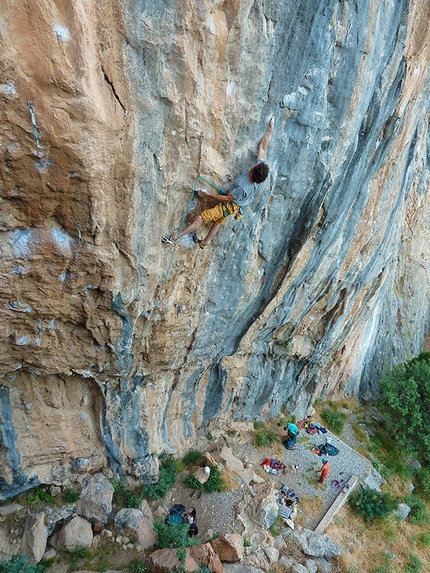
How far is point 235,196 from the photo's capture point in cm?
578

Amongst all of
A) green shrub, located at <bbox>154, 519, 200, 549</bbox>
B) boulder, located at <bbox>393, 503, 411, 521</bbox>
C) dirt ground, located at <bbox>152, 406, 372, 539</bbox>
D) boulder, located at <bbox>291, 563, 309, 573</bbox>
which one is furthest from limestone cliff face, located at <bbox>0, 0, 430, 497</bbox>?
boulder, located at <bbox>393, 503, 411, 521</bbox>

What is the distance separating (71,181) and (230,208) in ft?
8.04

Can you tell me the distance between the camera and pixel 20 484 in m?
7.92

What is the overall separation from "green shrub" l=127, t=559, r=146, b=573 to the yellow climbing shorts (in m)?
7.59

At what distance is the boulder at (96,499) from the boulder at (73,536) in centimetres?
27

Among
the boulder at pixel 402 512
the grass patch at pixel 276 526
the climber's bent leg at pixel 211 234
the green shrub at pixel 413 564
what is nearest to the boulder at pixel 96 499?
the grass patch at pixel 276 526

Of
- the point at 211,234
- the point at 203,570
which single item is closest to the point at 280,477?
the point at 203,570

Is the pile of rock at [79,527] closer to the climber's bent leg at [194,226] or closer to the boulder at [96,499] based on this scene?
the boulder at [96,499]

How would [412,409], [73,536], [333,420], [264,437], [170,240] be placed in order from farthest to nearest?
[333,420] → [412,409] → [264,437] → [73,536] → [170,240]

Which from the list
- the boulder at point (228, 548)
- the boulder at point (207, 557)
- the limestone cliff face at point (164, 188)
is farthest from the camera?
the boulder at point (228, 548)

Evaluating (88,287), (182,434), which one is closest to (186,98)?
(88,287)

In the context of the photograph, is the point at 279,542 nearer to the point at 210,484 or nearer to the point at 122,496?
the point at 210,484

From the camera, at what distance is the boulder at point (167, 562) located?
7672mm

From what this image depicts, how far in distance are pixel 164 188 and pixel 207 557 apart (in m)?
8.14
